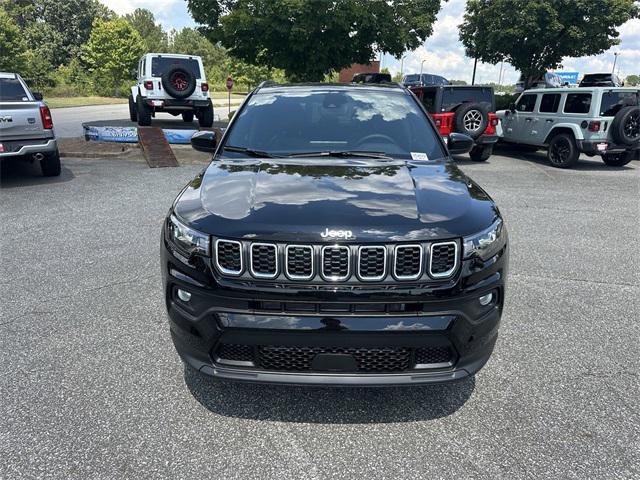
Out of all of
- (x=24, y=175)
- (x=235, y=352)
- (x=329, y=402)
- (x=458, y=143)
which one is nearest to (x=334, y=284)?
(x=235, y=352)

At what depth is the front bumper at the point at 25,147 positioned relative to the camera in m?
7.82

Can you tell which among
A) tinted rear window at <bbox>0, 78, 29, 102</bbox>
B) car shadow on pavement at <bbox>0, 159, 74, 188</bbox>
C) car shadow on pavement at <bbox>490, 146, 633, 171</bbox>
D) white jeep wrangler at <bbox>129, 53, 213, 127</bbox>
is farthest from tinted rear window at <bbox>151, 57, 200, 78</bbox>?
car shadow on pavement at <bbox>490, 146, 633, 171</bbox>

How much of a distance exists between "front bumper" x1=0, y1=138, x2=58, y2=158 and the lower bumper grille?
736 cm

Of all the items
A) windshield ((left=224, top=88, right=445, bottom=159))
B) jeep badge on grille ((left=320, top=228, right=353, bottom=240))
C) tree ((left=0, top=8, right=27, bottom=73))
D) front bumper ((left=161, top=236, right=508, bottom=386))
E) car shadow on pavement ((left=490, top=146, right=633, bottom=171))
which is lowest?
car shadow on pavement ((left=490, top=146, right=633, bottom=171))

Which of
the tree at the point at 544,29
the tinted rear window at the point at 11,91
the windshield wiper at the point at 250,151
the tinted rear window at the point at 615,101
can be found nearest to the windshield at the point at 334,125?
the windshield wiper at the point at 250,151

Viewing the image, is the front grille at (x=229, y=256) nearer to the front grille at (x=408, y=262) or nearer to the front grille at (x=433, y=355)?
the front grille at (x=408, y=262)

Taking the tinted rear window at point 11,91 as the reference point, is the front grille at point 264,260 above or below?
below

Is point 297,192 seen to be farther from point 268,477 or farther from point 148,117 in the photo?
point 148,117

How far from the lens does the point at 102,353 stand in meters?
3.21

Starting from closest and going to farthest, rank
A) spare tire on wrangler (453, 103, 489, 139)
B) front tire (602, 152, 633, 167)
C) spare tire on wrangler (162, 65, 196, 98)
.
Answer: spare tire on wrangler (453, 103, 489, 139) → front tire (602, 152, 633, 167) → spare tire on wrangler (162, 65, 196, 98)

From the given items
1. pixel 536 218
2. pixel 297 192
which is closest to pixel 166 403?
pixel 297 192

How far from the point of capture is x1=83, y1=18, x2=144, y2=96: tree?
161ft

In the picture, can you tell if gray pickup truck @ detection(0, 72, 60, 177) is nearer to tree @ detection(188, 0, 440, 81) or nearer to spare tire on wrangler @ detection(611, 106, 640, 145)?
tree @ detection(188, 0, 440, 81)

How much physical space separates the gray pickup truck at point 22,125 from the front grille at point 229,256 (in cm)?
730
